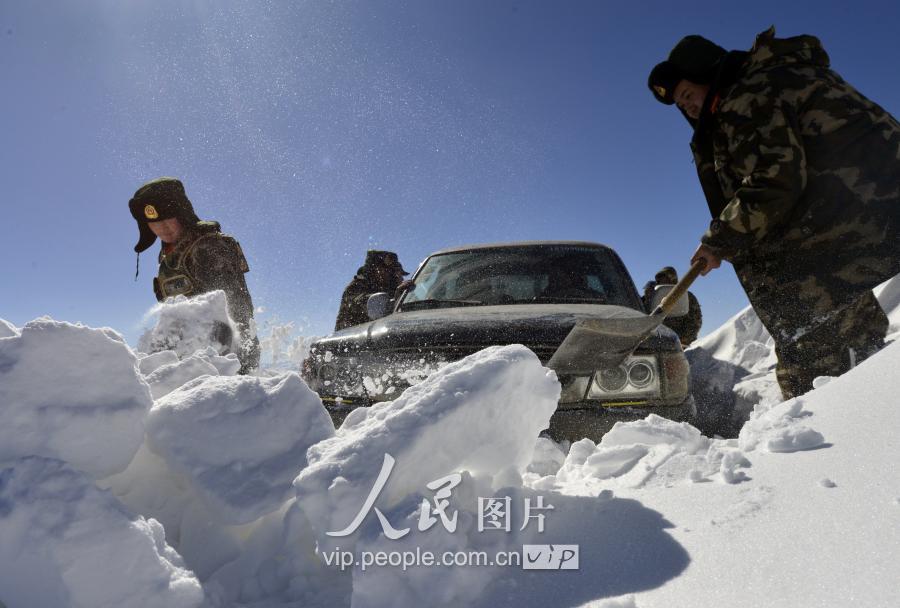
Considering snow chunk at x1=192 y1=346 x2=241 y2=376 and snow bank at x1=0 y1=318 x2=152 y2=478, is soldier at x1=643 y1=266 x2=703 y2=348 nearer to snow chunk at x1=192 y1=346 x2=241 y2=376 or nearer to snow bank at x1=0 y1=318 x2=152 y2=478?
snow chunk at x1=192 y1=346 x2=241 y2=376

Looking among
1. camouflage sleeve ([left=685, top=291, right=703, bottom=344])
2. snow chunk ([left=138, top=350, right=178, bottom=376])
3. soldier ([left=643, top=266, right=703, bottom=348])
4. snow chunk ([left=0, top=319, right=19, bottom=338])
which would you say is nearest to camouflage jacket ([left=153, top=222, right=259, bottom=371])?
snow chunk ([left=138, top=350, right=178, bottom=376])

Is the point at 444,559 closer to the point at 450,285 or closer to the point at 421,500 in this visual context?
the point at 421,500

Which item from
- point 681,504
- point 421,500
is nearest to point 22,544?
point 421,500

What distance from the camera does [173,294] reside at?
5066 mm

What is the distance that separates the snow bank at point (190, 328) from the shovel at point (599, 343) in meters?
2.73

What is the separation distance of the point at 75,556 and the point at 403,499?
2.06ft

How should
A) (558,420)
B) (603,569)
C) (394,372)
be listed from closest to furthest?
(603,569), (558,420), (394,372)

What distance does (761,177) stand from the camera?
258 centimetres

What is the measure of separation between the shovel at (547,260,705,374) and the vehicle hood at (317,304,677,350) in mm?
73

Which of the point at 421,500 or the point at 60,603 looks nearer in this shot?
the point at 60,603

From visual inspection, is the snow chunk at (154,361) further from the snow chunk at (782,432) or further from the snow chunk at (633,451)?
the snow chunk at (782,432)

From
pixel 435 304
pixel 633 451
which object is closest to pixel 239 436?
pixel 633 451

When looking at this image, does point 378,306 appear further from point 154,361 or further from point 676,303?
point 676,303

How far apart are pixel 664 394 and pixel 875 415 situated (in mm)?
979
